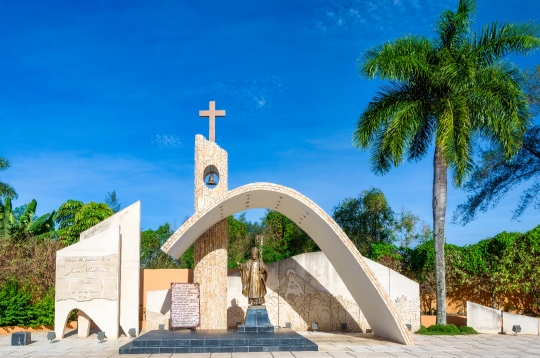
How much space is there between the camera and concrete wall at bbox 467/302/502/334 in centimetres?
1494

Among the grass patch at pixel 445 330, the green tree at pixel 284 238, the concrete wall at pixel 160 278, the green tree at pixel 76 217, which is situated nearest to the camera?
the grass patch at pixel 445 330

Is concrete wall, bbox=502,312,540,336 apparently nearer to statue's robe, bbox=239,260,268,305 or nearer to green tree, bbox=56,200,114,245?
statue's robe, bbox=239,260,268,305

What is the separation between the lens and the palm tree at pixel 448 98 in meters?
14.5

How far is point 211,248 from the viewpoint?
14.7 m

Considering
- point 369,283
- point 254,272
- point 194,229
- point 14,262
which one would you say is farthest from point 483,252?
point 14,262

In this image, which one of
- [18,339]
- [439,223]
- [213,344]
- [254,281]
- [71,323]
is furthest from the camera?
[71,323]

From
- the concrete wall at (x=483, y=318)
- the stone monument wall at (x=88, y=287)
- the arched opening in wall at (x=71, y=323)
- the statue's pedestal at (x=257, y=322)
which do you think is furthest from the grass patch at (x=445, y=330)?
the arched opening in wall at (x=71, y=323)

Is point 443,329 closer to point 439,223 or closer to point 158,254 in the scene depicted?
point 439,223

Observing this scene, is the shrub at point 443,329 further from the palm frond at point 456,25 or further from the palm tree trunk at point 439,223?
the palm frond at point 456,25

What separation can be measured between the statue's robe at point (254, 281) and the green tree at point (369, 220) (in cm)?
1182

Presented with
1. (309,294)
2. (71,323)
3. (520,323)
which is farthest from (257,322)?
(520,323)

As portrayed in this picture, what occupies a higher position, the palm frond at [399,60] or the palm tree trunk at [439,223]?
the palm frond at [399,60]

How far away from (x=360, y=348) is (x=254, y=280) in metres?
3.09

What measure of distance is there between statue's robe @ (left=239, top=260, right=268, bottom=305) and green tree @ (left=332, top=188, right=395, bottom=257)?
38.8ft
